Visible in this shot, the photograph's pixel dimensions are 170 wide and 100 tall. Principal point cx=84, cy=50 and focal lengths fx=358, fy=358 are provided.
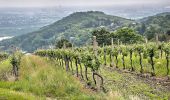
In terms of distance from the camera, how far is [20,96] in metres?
19.8

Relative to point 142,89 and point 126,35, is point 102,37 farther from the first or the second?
point 142,89

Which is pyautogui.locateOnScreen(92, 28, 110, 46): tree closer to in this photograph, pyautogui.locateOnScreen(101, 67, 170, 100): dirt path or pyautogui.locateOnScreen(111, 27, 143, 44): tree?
pyautogui.locateOnScreen(111, 27, 143, 44): tree

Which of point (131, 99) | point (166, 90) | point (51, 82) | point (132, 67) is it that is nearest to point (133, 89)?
point (166, 90)

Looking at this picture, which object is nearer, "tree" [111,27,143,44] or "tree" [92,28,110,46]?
"tree" [92,28,110,46]

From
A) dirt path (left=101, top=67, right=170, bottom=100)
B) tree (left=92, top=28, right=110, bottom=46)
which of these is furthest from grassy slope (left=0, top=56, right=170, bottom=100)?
tree (left=92, top=28, right=110, bottom=46)

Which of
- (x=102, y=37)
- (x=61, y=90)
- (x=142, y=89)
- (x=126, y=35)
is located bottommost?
(x=126, y=35)

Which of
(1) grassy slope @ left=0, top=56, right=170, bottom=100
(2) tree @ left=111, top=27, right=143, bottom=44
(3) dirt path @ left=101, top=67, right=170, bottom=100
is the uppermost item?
(1) grassy slope @ left=0, top=56, right=170, bottom=100

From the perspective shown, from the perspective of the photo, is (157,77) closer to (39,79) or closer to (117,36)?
(39,79)

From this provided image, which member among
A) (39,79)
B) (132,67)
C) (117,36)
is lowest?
(117,36)

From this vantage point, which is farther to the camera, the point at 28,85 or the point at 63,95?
the point at 28,85

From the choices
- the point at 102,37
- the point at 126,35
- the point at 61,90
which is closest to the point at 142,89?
the point at 61,90

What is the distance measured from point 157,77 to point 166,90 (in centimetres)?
831

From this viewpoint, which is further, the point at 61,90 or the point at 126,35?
the point at 126,35

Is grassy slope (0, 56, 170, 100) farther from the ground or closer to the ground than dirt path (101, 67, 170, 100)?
farther from the ground
